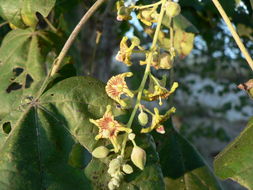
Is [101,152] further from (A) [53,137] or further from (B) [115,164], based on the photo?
(A) [53,137]

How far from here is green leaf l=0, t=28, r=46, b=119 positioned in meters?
1.30

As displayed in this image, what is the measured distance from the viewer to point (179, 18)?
1.39 metres

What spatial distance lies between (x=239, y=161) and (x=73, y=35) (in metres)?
0.48

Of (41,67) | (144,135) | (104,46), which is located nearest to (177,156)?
(144,135)

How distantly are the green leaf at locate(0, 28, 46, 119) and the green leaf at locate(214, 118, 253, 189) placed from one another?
61 centimetres

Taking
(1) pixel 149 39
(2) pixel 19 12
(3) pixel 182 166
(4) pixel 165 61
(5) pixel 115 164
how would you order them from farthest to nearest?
(1) pixel 149 39, (3) pixel 182 166, (2) pixel 19 12, (4) pixel 165 61, (5) pixel 115 164

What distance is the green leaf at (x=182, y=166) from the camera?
4.13 feet

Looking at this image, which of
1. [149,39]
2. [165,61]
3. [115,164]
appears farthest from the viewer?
[149,39]

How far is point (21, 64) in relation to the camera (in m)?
1.38

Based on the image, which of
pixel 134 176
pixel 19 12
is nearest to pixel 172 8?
pixel 134 176

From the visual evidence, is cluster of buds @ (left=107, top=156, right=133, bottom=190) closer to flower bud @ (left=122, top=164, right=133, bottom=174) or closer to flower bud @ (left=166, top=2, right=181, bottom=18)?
flower bud @ (left=122, top=164, right=133, bottom=174)

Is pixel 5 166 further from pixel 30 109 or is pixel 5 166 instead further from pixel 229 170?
pixel 229 170

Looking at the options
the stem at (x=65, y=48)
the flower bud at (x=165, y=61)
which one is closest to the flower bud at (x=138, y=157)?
the flower bud at (x=165, y=61)

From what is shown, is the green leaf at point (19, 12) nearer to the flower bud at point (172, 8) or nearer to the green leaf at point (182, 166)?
the flower bud at point (172, 8)
